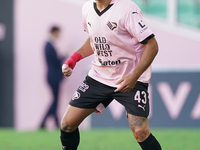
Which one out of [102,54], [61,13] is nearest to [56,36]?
[61,13]

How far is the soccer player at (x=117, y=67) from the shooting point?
430 cm

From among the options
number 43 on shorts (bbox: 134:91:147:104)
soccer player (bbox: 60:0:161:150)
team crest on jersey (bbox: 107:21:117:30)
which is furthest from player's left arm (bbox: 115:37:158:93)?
team crest on jersey (bbox: 107:21:117:30)

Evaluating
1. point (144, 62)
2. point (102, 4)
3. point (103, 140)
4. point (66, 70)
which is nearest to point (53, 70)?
point (103, 140)

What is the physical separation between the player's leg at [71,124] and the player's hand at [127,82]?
0.50 m

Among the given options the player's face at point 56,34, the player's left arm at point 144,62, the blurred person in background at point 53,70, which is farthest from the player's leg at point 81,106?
the player's face at point 56,34

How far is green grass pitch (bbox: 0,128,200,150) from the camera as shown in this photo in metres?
6.91

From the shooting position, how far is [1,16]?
417 inches

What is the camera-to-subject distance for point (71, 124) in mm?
4676

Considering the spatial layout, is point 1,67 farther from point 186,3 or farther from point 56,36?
point 186,3

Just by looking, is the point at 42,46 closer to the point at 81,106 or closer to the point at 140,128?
the point at 81,106

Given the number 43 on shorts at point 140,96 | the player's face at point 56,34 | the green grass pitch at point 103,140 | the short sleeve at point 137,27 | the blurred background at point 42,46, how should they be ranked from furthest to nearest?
the blurred background at point 42,46 → the player's face at point 56,34 → the green grass pitch at point 103,140 → the number 43 on shorts at point 140,96 → the short sleeve at point 137,27

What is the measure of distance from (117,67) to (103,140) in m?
3.21

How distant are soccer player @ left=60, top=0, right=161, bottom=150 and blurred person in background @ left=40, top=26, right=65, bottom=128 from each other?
16.6ft

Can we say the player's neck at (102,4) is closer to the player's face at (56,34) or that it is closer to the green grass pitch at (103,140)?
the green grass pitch at (103,140)
